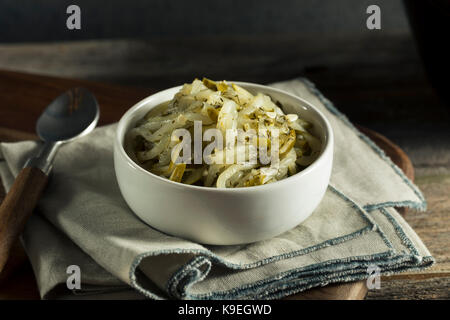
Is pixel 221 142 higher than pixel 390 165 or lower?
higher

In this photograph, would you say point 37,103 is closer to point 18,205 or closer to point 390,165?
point 18,205

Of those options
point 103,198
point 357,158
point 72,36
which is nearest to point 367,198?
point 357,158

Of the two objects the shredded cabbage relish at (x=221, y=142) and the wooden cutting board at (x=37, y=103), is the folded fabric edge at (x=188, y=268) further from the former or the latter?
the wooden cutting board at (x=37, y=103)

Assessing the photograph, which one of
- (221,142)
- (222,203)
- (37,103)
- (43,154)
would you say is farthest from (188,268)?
(37,103)

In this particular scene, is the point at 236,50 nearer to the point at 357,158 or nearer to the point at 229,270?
the point at 357,158

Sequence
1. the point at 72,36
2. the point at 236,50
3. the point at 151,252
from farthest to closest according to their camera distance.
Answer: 1. the point at 72,36
2. the point at 236,50
3. the point at 151,252
